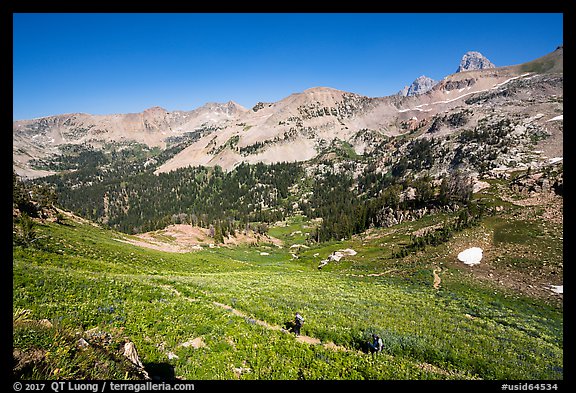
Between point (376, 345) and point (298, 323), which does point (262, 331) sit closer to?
point (298, 323)

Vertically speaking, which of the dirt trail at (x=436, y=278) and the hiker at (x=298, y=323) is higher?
the hiker at (x=298, y=323)

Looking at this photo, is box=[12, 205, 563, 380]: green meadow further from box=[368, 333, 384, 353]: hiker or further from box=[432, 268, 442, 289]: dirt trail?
box=[432, 268, 442, 289]: dirt trail

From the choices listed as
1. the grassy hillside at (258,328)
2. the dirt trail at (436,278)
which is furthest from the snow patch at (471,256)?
the grassy hillside at (258,328)

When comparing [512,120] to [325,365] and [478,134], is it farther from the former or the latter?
[325,365]

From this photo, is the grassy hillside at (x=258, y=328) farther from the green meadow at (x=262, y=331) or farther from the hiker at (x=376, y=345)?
the hiker at (x=376, y=345)

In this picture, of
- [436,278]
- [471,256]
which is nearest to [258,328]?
[436,278]

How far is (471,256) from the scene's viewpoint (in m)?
47.0

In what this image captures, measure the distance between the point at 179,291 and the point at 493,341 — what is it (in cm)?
2180

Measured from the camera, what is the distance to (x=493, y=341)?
54.9 feet

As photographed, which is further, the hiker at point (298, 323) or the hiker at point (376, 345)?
the hiker at point (298, 323)

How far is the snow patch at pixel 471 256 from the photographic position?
45.2 m

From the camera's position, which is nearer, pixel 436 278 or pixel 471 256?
pixel 436 278

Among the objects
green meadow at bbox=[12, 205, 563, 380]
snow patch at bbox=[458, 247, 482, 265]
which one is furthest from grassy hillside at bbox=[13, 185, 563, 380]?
snow patch at bbox=[458, 247, 482, 265]

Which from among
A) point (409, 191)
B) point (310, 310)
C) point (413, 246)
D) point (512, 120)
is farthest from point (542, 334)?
point (512, 120)
